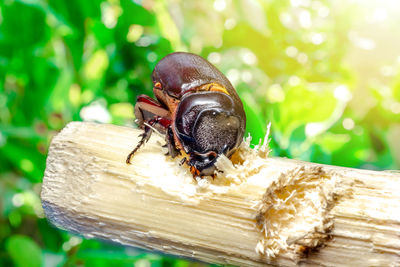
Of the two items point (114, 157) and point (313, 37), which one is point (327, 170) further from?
point (313, 37)

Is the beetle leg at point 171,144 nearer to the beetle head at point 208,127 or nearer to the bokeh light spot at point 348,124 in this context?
the beetle head at point 208,127

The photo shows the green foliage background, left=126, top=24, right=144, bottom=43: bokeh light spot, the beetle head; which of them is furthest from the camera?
left=126, top=24, right=144, bottom=43: bokeh light spot

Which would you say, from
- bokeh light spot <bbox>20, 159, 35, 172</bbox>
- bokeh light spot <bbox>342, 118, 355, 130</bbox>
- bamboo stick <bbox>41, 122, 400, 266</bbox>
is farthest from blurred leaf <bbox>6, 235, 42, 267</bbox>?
bokeh light spot <bbox>342, 118, 355, 130</bbox>

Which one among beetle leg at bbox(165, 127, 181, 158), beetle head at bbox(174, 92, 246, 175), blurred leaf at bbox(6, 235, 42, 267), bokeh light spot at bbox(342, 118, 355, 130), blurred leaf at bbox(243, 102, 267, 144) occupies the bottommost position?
blurred leaf at bbox(6, 235, 42, 267)

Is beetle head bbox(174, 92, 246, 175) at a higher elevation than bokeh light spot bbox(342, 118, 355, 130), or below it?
below

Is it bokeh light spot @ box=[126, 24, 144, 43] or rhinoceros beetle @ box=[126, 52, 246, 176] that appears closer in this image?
rhinoceros beetle @ box=[126, 52, 246, 176]

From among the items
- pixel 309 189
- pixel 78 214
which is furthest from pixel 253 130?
pixel 78 214

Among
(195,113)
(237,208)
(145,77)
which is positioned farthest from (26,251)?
(237,208)

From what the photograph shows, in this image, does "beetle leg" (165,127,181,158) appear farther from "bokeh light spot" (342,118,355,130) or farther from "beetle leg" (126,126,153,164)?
"bokeh light spot" (342,118,355,130)

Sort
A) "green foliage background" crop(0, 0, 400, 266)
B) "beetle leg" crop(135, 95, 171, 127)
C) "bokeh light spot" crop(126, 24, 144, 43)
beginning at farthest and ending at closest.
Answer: "bokeh light spot" crop(126, 24, 144, 43), "green foliage background" crop(0, 0, 400, 266), "beetle leg" crop(135, 95, 171, 127)
